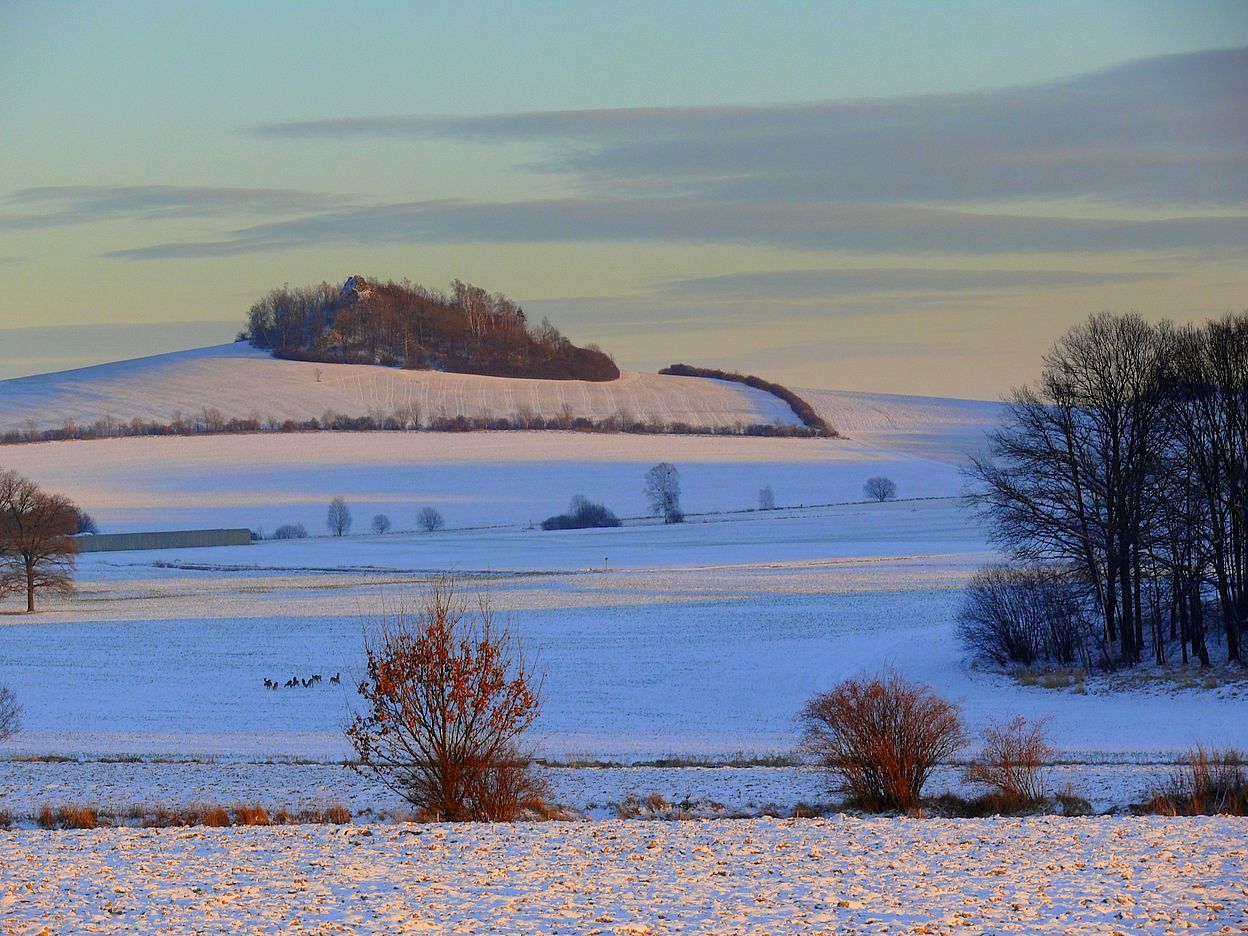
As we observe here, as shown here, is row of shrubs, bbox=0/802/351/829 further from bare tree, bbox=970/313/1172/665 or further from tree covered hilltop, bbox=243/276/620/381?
tree covered hilltop, bbox=243/276/620/381

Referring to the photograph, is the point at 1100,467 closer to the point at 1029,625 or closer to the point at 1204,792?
the point at 1029,625

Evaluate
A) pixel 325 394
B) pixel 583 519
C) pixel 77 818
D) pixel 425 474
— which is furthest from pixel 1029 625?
pixel 325 394

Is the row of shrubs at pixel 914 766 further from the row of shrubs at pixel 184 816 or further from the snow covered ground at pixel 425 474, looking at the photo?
the snow covered ground at pixel 425 474

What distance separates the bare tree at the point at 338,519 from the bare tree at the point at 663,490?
2284 centimetres

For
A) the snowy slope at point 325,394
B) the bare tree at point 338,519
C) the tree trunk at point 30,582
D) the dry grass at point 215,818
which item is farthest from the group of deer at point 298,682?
the snowy slope at point 325,394

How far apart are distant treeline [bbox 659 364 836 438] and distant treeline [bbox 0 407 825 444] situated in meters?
2.99

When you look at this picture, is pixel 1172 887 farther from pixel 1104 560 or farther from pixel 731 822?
pixel 1104 560

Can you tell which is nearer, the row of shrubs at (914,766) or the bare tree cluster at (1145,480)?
the row of shrubs at (914,766)

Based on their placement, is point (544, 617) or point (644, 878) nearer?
point (644, 878)

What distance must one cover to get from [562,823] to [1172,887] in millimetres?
6891

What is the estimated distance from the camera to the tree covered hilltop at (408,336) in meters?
170

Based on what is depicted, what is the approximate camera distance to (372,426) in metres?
133

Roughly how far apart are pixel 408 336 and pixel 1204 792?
165 meters

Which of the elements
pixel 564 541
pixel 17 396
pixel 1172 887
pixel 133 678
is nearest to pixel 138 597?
pixel 133 678
